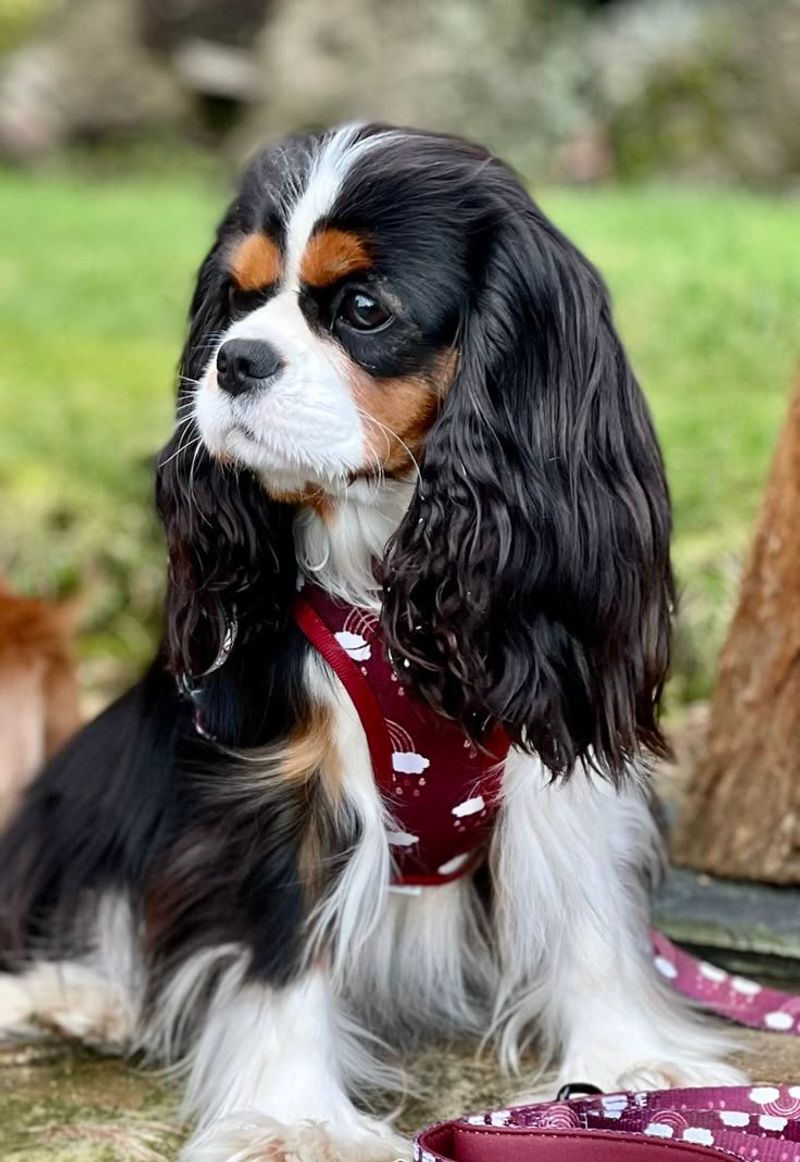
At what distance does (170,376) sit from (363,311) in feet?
15.3

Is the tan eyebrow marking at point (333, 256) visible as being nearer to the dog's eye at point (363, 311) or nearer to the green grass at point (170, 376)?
the dog's eye at point (363, 311)

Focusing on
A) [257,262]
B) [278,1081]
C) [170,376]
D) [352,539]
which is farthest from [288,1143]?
[170,376]

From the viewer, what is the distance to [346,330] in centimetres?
235

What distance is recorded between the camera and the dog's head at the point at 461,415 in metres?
2.33

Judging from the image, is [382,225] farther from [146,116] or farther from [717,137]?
[146,116]

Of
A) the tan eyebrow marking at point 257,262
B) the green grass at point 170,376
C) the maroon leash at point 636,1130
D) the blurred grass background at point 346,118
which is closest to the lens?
the maroon leash at point 636,1130

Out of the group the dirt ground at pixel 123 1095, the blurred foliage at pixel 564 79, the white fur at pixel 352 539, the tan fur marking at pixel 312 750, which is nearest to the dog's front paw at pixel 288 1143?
the dirt ground at pixel 123 1095

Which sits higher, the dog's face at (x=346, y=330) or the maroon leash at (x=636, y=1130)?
the dog's face at (x=346, y=330)

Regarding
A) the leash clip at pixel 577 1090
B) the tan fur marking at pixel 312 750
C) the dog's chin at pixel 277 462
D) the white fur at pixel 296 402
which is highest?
the white fur at pixel 296 402

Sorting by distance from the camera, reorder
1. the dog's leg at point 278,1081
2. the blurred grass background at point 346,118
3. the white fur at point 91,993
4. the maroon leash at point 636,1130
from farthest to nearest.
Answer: the blurred grass background at point 346,118, the white fur at point 91,993, the dog's leg at point 278,1081, the maroon leash at point 636,1130

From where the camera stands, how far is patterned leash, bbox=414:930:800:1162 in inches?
86.7

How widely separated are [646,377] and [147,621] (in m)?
1.96

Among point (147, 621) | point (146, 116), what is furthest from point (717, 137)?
point (147, 621)

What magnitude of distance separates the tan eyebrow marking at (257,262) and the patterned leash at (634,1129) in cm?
119
